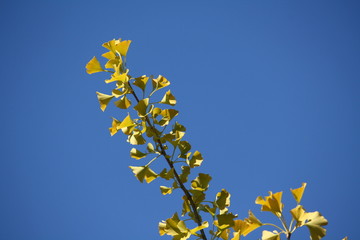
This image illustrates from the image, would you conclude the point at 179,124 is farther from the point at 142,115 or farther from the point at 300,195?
the point at 300,195

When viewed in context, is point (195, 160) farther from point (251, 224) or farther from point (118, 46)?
point (118, 46)

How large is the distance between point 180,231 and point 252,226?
0.34 m

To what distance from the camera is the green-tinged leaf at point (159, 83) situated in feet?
6.95

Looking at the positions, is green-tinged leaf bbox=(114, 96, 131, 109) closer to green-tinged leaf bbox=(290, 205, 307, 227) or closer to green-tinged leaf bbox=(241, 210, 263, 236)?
green-tinged leaf bbox=(241, 210, 263, 236)

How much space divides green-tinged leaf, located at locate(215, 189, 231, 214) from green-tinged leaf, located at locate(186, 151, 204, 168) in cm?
20

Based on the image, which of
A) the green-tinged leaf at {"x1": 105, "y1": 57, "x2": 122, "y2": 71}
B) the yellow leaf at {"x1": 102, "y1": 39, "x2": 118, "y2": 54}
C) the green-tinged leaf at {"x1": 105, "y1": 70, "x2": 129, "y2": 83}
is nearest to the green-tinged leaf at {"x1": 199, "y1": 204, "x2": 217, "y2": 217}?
the green-tinged leaf at {"x1": 105, "y1": 70, "x2": 129, "y2": 83}

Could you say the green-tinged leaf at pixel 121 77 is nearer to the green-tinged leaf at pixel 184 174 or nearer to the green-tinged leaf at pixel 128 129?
the green-tinged leaf at pixel 128 129

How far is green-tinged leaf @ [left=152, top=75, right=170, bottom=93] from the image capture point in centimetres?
212

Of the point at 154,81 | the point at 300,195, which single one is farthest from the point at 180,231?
the point at 154,81

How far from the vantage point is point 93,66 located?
7.52 feet

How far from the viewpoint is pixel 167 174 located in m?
1.77

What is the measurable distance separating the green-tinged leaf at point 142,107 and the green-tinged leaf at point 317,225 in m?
0.91

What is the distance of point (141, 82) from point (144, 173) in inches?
19.6

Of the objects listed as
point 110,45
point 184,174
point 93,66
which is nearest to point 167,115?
point 184,174
